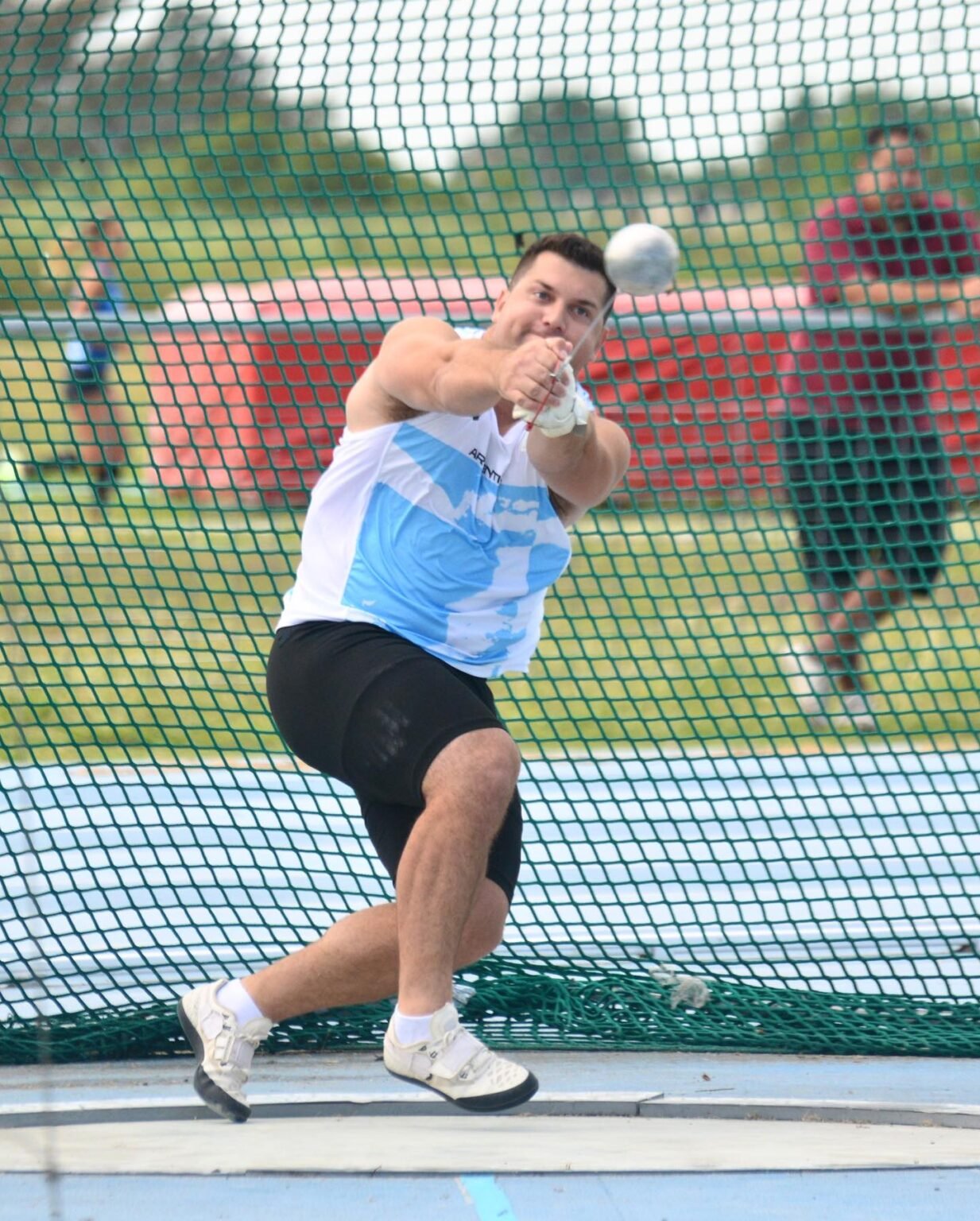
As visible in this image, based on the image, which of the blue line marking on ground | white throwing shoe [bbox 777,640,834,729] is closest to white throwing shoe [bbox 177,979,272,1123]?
the blue line marking on ground

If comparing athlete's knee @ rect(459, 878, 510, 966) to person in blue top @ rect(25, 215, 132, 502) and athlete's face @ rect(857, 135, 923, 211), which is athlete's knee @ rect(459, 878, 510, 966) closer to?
person in blue top @ rect(25, 215, 132, 502)

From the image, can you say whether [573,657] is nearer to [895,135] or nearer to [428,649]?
[428,649]

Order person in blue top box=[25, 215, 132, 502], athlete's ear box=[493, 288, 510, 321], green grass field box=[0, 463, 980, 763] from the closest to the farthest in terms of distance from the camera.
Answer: athlete's ear box=[493, 288, 510, 321] < person in blue top box=[25, 215, 132, 502] < green grass field box=[0, 463, 980, 763]

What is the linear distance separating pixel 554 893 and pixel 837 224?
2.35 meters

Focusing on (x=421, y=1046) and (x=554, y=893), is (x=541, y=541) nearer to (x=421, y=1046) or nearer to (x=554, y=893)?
(x=421, y=1046)

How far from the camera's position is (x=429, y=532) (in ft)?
9.23

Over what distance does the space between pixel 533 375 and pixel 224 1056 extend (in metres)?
1.29

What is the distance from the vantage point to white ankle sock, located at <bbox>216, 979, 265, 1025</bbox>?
2.86 meters

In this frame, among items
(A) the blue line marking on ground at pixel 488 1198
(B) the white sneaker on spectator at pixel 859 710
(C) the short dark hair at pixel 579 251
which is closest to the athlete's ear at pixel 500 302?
(C) the short dark hair at pixel 579 251

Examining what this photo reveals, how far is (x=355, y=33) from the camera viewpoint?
4059 mm

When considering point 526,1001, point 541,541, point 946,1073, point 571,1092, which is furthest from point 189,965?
point 946,1073

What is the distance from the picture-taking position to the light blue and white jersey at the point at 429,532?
281 centimetres

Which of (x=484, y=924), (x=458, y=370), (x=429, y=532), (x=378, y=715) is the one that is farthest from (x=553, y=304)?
(x=484, y=924)

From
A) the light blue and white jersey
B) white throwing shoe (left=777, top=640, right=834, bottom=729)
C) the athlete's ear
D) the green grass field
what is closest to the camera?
the light blue and white jersey
